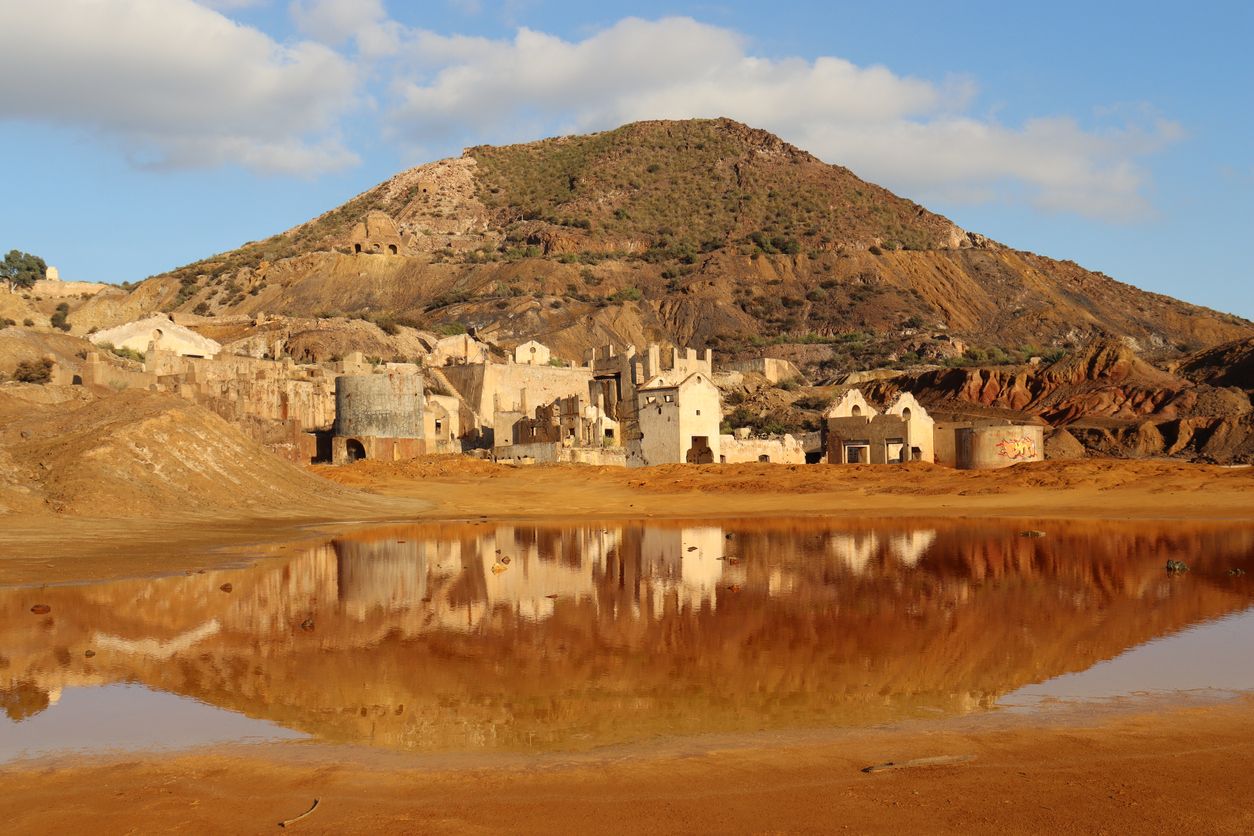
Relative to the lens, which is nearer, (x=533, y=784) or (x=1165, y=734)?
(x=533, y=784)

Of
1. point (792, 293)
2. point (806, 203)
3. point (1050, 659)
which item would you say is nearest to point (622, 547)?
point (1050, 659)

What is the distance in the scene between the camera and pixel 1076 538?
87.8 feet

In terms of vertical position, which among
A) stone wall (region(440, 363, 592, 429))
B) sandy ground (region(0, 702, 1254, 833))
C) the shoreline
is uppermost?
stone wall (region(440, 363, 592, 429))

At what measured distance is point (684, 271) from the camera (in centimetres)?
13900

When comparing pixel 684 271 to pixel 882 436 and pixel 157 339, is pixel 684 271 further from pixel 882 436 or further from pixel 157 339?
pixel 882 436

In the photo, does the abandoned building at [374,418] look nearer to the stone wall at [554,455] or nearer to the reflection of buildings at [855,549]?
the stone wall at [554,455]

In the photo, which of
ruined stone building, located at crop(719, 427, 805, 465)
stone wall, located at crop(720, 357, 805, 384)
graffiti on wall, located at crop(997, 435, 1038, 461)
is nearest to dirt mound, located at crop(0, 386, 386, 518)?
ruined stone building, located at crop(719, 427, 805, 465)

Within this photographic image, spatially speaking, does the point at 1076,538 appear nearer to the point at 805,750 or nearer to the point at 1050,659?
the point at 1050,659

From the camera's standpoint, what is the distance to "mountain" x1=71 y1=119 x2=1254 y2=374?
118 metres

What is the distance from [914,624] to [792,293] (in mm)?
120284

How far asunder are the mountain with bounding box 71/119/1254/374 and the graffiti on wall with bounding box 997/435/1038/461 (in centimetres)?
5749

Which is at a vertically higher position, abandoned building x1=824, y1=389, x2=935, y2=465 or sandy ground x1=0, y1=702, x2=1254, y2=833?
abandoned building x1=824, y1=389, x2=935, y2=465

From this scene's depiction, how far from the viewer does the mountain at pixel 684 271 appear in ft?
385

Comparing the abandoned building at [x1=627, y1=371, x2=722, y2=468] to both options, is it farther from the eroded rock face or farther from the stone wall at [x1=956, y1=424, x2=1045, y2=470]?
the eroded rock face
